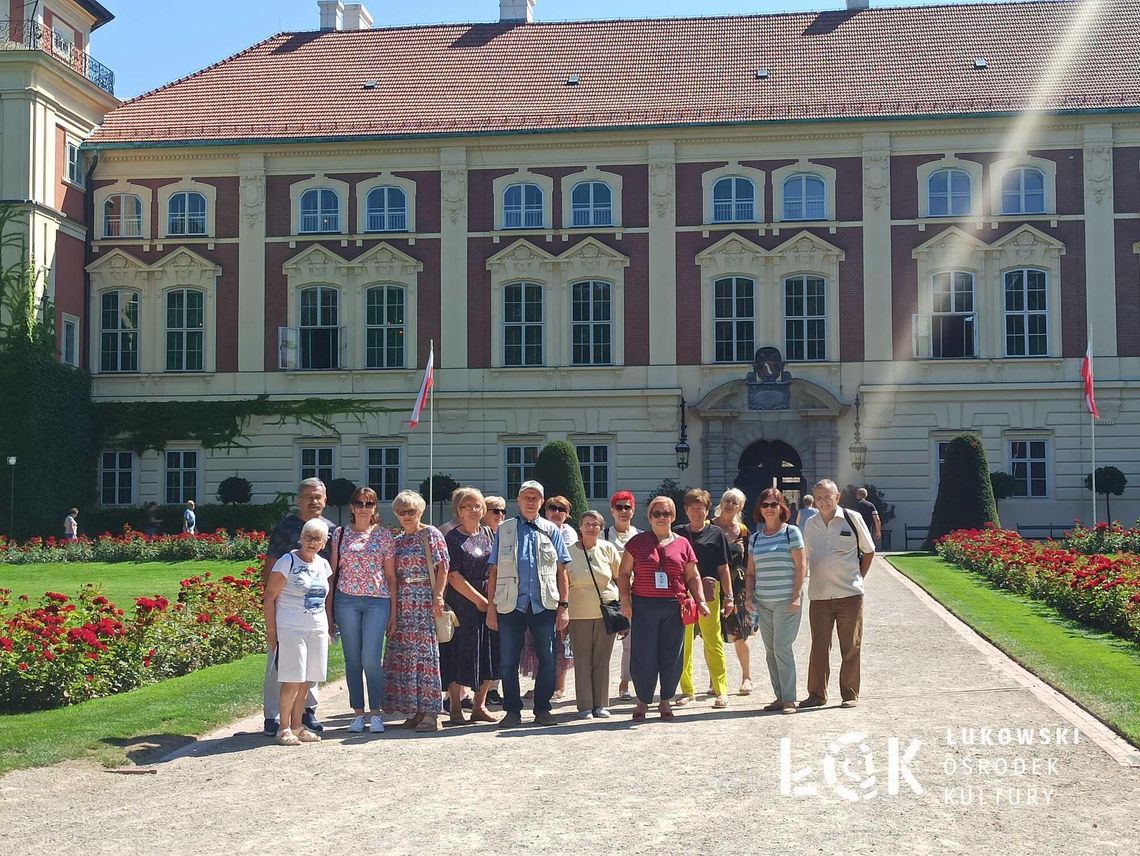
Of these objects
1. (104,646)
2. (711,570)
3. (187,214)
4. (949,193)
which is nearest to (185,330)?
(187,214)

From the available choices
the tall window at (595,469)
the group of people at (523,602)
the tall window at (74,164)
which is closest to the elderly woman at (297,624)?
the group of people at (523,602)

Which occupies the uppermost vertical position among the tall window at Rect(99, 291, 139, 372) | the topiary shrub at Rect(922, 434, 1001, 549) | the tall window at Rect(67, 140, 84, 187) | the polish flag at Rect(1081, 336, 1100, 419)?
the tall window at Rect(67, 140, 84, 187)

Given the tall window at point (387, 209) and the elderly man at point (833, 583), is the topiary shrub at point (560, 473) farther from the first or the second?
A: the elderly man at point (833, 583)

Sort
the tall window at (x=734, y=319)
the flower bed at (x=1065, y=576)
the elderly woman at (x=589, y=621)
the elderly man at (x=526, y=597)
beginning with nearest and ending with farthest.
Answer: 1. the elderly man at (x=526, y=597)
2. the elderly woman at (x=589, y=621)
3. the flower bed at (x=1065, y=576)
4. the tall window at (x=734, y=319)

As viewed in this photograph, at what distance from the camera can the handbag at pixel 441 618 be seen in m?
10.5

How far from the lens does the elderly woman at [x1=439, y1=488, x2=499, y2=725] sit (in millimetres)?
10977

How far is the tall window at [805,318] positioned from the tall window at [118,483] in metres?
17.3

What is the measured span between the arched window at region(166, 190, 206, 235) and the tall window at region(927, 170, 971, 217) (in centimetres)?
1888

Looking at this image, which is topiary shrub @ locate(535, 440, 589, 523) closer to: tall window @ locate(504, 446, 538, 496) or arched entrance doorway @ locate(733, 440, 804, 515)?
tall window @ locate(504, 446, 538, 496)

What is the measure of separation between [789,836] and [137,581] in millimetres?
19238

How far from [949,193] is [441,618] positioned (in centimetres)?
2802

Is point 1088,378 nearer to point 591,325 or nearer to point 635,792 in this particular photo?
point 591,325

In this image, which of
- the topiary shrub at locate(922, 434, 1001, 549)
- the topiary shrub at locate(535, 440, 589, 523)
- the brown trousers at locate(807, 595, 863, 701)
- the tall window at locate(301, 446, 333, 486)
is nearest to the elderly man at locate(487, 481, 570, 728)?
the brown trousers at locate(807, 595, 863, 701)

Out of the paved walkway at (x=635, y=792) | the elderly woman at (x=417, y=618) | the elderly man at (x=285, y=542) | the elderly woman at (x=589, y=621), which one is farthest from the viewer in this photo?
the elderly woman at (x=589, y=621)
